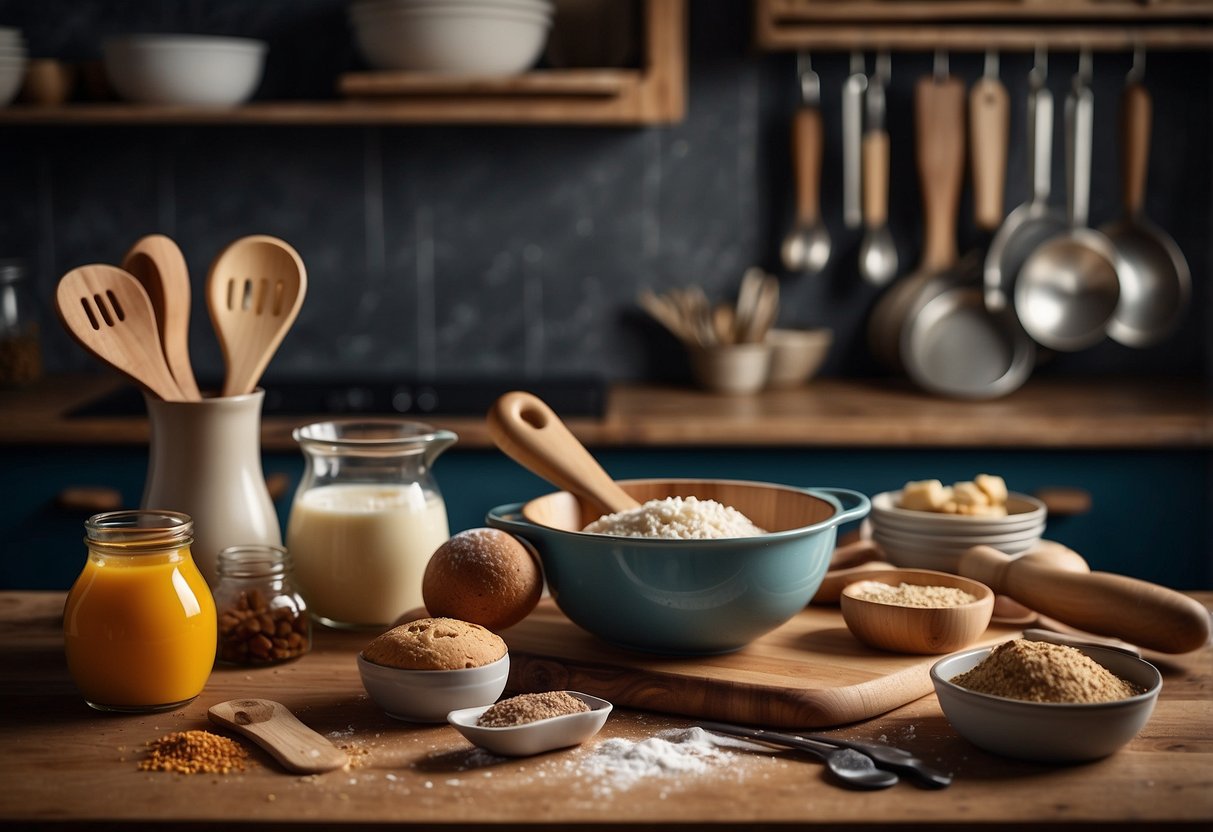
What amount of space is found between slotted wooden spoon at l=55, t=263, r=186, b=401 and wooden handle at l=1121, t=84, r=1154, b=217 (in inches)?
86.8

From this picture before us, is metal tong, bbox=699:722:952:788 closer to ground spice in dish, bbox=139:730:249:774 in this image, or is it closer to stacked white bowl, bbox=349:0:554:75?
ground spice in dish, bbox=139:730:249:774

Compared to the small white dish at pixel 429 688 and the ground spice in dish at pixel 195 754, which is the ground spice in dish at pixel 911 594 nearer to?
the small white dish at pixel 429 688

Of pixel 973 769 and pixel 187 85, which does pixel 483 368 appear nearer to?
pixel 187 85

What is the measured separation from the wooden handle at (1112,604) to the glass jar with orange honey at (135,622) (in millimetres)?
703

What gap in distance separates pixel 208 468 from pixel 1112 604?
79 centimetres

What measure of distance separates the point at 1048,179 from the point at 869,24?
1.80 ft

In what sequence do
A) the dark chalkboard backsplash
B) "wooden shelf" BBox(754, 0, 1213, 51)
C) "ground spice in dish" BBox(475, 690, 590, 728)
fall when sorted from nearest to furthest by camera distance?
"ground spice in dish" BBox(475, 690, 590, 728) < "wooden shelf" BBox(754, 0, 1213, 51) < the dark chalkboard backsplash

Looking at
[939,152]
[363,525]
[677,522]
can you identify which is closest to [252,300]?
[363,525]

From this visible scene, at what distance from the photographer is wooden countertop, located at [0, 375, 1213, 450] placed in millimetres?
2268

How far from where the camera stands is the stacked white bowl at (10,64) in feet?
8.25

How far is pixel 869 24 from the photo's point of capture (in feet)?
8.48

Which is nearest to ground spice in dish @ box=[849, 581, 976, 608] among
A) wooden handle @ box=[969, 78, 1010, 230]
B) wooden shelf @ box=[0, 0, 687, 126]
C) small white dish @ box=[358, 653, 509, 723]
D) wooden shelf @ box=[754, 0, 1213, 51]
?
small white dish @ box=[358, 653, 509, 723]

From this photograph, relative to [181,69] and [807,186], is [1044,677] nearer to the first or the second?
[807,186]

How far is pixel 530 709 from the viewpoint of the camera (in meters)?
0.92
